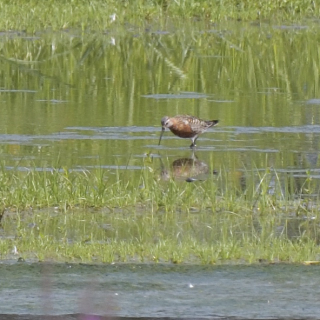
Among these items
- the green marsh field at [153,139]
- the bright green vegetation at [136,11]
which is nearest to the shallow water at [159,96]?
the green marsh field at [153,139]

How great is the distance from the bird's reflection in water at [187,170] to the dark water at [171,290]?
3635 mm

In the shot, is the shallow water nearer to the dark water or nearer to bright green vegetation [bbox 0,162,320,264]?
bright green vegetation [bbox 0,162,320,264]

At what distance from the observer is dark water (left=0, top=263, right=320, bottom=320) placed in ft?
19.5

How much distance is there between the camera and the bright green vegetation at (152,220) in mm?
7387

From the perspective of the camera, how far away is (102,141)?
1251cm

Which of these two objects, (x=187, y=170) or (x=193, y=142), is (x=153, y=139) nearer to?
(x=193, y=142)

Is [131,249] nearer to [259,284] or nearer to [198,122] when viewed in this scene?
[259,284]

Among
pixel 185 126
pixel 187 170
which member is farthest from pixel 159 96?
pixel 187 170

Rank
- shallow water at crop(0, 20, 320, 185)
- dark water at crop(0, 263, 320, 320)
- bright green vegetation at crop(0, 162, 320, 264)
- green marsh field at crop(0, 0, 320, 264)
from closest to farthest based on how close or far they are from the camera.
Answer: dark water at crop(0, 263, 320, 320) < bright green vegetation at crop(0, 162, 320, 264) < green marsh field at crop(0, 0, 320, 264) < shallow water at crop(0, 20, 320, 185)

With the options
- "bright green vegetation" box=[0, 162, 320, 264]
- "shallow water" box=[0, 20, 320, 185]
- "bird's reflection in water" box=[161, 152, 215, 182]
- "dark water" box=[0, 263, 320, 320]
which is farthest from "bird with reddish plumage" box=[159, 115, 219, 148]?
"dark water" box=[0, 263, 320, 320]

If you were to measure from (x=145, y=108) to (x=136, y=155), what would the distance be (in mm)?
3225

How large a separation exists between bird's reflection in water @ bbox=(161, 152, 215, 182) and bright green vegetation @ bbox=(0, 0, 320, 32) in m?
12.1

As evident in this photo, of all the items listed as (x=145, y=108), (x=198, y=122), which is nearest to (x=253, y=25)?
(x=145, y=108)

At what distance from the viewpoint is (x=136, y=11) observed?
25109 millimetres
